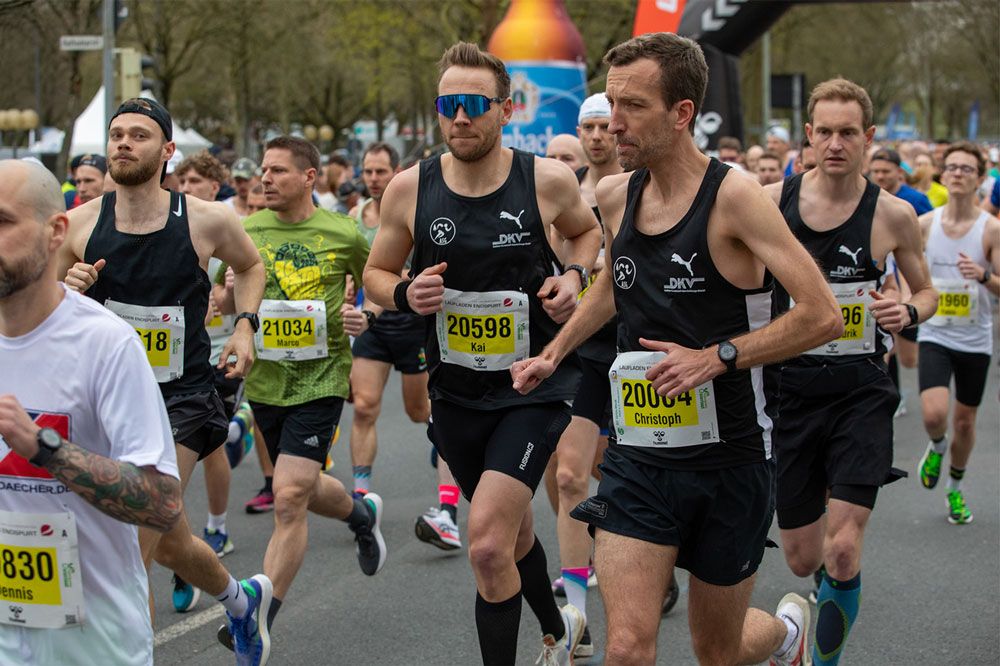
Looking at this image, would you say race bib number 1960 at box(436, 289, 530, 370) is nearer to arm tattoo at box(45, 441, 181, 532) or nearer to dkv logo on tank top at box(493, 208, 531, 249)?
dkv logo on tank top at box(493, 208, 531, 249)

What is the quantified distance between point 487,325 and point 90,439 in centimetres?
214

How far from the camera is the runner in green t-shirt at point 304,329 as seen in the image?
20.6 ft

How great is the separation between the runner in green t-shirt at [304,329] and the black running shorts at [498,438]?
1.23 metres

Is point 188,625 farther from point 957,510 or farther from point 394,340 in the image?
point 957,510

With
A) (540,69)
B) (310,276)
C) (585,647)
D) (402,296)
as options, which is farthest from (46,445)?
(540,69)

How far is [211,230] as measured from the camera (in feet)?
17.3

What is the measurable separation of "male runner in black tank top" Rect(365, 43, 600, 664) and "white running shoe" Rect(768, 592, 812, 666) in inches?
33.7

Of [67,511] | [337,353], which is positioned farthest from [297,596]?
[67,511]

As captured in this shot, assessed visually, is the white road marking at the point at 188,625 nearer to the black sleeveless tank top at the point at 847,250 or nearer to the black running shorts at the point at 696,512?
the black running shorts at the point at 696,512

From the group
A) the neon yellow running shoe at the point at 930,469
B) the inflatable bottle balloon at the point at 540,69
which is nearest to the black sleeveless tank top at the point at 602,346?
the neon yellow running shoe at the point at 930,469

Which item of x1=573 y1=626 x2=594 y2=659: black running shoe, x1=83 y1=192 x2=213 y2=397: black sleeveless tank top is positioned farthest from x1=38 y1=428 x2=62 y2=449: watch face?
x1=573 y1=626 x2=594 y2=659: black running shoe

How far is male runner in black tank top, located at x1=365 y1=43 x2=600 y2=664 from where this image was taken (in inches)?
186

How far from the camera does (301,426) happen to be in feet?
20.1

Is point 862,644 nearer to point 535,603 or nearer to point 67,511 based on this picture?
point 535,603
